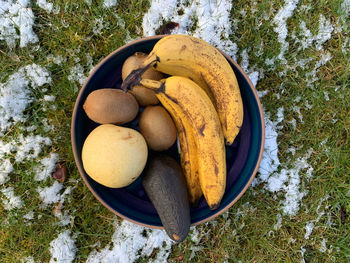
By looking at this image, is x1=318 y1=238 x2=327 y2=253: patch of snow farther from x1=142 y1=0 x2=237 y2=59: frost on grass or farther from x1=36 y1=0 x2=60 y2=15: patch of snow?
x1=36 y1=0 x2=60 y2=15: patch of snow

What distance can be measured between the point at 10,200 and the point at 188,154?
1.11 m

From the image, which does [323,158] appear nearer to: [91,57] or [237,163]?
[237,163]

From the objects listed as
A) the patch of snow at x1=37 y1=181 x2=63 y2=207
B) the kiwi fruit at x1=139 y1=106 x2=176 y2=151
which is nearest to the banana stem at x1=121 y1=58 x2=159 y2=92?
the kiwi fruit at x1=139 y1=106 x2=176 y2=151

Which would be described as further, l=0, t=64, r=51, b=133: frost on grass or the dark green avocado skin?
l=0, t=64, r=51, b=133: frost on grass

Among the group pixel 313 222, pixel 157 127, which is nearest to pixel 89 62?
pixel 157 127

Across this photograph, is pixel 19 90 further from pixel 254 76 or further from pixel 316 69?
pixel 316 69

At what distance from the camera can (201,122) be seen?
1.10m

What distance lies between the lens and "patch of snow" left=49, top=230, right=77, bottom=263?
1555 millimetres

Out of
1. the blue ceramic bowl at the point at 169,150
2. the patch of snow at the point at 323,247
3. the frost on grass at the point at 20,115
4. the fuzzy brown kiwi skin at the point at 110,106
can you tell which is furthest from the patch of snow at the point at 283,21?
the frost on grass at the point at 20,115

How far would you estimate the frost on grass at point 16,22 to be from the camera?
60.7 inches

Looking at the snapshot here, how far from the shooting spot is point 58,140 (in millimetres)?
1566

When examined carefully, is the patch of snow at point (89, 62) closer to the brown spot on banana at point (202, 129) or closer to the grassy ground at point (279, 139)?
the grassy ground at point (279, 139)

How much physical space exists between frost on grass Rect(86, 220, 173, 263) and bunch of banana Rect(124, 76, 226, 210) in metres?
0.62

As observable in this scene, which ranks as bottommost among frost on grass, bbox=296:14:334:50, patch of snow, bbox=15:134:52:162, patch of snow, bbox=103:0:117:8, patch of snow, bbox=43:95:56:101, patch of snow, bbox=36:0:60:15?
patch of snow, bbox=15:134:52:162
